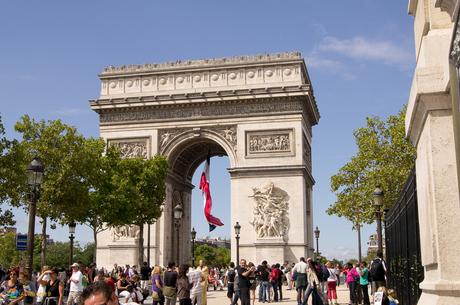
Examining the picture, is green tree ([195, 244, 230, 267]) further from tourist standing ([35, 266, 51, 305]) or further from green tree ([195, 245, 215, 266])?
tourist standing ([35, 266, 51, 305])

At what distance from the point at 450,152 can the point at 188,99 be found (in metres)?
38.8

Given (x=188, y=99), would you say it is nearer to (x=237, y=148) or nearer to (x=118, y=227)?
(x=237, y=148)

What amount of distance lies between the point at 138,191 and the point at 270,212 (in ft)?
28.7

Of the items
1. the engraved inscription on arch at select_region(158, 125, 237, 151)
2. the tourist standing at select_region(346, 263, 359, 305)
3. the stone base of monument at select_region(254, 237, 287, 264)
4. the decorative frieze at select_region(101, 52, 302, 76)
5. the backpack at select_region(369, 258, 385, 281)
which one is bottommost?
the tourist standing at select_region(346, 263, 359, 305)

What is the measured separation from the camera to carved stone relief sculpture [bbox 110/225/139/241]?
140 ft

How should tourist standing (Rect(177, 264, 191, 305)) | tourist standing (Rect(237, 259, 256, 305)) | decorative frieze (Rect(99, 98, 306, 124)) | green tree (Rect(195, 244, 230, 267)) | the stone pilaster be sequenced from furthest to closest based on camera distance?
green tree (Rect(195, 244, 230, 267))
decorative frieze (Rect(99, 98, 306, 124))
tourist standing (Rect(237, 259, 256, 305))
tourist standing (Rect(177, 264, 191, 305))
the stone pilaster

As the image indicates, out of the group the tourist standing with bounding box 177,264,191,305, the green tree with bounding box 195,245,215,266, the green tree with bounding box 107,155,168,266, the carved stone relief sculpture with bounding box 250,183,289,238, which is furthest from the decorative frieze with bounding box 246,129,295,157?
the green tree with bounding box 195,245,215,266

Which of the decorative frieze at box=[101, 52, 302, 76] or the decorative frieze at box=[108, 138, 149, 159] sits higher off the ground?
the decorative frieze at box=[101, 52, 302, 76]

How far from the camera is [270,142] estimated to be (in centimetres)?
4178

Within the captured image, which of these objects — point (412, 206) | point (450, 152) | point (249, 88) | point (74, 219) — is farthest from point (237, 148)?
point (450, 152)

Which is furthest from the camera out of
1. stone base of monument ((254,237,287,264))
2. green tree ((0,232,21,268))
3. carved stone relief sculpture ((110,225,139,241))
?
green tree ((0,232,21,268))

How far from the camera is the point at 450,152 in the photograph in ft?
15.2

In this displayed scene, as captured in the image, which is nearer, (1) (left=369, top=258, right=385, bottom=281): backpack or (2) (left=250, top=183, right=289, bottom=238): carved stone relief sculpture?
(1) (left=369, top=258, right=385, bottom=281): backpack

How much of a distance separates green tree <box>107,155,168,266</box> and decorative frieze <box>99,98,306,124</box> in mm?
4771
